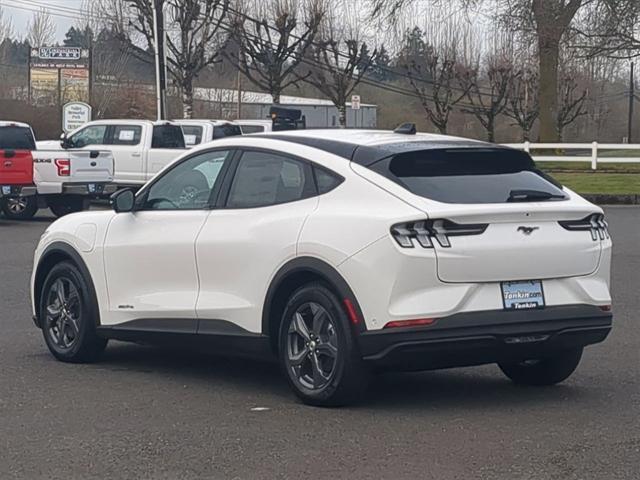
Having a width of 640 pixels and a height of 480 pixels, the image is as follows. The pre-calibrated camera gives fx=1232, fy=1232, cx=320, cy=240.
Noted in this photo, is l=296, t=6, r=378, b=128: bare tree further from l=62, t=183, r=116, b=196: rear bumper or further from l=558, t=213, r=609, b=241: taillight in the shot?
l=558, t=213, r=609, b=241: taillight

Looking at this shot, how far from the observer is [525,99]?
65.7 metres

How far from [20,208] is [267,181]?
57.9ft

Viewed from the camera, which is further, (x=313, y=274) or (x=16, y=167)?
(x=16, y=167)

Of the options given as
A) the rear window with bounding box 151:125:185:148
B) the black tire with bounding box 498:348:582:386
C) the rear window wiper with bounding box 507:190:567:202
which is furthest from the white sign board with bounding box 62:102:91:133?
the rear window wiper with bounding box 507:190:567:202

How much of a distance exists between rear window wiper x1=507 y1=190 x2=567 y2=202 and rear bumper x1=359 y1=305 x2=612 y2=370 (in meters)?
0.67

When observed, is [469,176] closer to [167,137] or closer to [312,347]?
[312,347]

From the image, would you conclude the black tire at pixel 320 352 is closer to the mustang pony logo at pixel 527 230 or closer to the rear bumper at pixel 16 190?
the mustang pony logo at pixel 527 230

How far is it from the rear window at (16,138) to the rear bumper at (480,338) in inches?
688

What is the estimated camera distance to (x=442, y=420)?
7012 mm

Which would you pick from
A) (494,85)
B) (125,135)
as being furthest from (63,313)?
(494,85)

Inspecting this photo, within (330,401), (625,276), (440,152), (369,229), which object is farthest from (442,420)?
(625,276)

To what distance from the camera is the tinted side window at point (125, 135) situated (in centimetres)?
2866

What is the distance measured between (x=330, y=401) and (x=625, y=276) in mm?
7938

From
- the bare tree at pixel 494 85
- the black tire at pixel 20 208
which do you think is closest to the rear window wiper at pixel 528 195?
the black tire at pixel 20 208
